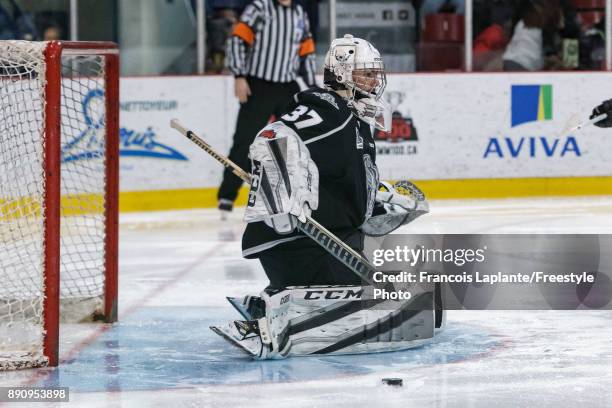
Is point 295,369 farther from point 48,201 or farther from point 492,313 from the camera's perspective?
point 492,313

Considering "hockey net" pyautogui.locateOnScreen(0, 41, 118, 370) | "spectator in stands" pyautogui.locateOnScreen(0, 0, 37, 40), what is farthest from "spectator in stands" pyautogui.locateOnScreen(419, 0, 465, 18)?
"hockey net" pyautogui.locateOnScreen(0, 41, 118, 370)

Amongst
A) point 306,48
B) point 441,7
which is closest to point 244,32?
point 306,48

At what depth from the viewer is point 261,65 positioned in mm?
7699

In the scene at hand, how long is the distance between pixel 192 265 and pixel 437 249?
1682mm

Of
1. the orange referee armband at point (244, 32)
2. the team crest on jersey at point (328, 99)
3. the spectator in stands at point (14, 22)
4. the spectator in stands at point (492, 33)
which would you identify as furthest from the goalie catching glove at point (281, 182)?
the spectator in stands at point (492, 33)

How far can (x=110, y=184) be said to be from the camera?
4695 mm

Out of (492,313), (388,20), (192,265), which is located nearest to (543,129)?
(388,20)

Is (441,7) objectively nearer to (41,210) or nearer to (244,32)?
(244,32)

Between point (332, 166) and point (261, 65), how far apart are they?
3.75 meters

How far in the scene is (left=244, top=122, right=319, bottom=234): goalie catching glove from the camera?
381cm

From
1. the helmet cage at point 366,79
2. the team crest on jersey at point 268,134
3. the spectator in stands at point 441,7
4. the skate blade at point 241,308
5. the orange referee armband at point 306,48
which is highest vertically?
the spectator in stands at point 441,7

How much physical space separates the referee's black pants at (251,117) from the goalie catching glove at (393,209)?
3.21 metres

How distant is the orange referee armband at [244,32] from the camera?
7641 mm

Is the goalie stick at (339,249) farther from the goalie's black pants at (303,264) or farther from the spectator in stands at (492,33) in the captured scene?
the spectator in stands at (492,33)
